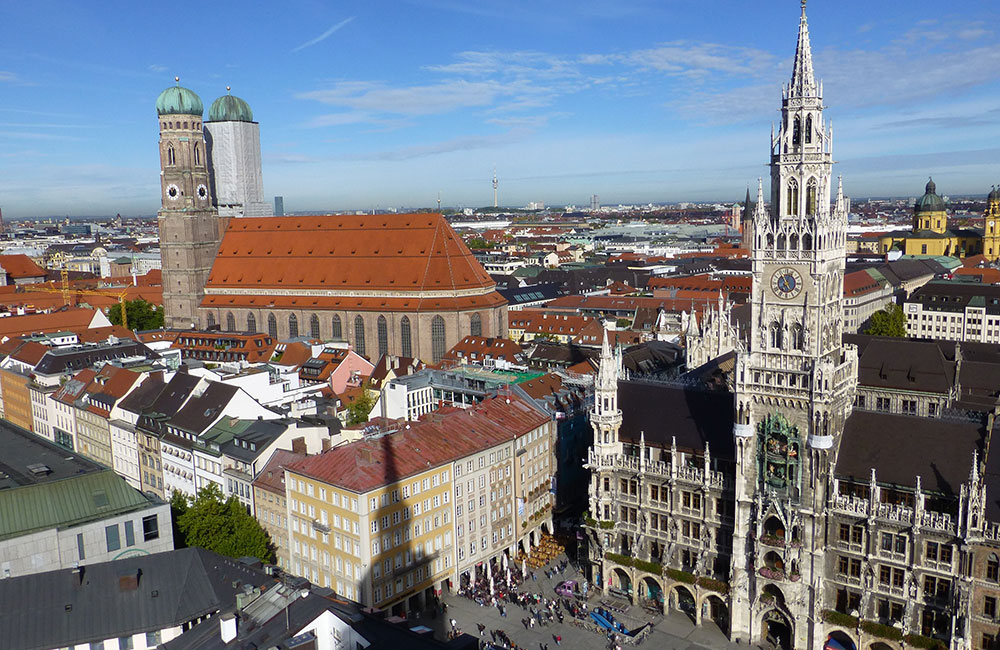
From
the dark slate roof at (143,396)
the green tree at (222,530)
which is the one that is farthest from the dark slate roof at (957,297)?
the green tree at (222,530)

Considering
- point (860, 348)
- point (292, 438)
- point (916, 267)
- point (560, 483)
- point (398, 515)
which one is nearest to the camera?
point (398, 515)

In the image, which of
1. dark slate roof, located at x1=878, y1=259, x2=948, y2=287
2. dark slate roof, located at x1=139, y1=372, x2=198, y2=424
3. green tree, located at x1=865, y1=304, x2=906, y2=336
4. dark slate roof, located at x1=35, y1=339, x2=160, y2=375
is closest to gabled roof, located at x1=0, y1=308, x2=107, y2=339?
dark slate roof, located at x1=35, y1=339, x2=160, y2=375

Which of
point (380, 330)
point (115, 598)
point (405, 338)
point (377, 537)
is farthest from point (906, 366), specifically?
point (115, 598)

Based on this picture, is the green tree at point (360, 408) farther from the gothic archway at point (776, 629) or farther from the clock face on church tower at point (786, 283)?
the clock face on church tower at point (786, 283)

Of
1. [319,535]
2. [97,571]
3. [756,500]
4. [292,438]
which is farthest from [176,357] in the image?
[756,500]

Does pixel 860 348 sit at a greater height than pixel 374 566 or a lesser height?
greater

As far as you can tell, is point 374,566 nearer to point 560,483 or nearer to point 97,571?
point 97,571

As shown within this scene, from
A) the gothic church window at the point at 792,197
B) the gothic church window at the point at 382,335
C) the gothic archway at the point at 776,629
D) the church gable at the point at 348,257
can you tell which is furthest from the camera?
the gothic church window at the point at 382,335
